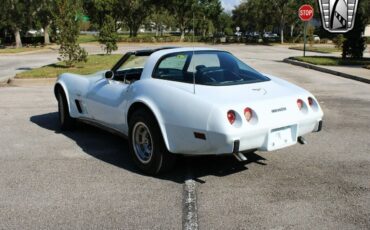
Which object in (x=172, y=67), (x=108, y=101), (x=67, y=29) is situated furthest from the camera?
(x=67, y=29)

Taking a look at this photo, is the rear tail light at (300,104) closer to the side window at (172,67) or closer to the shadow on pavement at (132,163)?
the shadow on pavement at (132,163)

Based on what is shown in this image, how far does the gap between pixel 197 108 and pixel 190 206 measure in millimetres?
949

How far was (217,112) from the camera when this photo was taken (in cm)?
419

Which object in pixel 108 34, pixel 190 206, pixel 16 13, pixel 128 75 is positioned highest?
pixel 16 13

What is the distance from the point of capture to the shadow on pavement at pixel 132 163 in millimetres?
5070

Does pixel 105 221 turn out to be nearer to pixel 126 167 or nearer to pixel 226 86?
pixel 126 167

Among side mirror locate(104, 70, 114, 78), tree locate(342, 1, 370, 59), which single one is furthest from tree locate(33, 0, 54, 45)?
side mirror locate(104, 70, 114, 78)

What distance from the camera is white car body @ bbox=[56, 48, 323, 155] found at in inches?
166

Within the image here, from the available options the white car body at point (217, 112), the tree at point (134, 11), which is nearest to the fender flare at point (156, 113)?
the white car body at point (217, 112)

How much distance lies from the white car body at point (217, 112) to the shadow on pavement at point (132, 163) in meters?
0.47

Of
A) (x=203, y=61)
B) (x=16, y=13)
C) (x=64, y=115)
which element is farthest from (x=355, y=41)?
(x=16, y=13)

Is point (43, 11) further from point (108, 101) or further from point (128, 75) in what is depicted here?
point (108, 101)

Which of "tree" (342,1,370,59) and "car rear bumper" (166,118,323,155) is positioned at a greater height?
"tree" (342,1,370,59)

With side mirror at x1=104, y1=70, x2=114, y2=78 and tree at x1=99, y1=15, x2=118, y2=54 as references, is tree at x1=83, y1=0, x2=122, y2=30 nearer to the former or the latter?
tree at x1=99, y1=15, x2=118, y2=54
